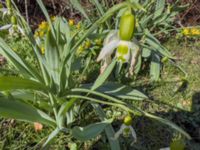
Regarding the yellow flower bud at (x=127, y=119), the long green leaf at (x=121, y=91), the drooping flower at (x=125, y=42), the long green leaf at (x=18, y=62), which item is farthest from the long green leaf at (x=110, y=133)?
A: the drooping flower at (x=125, y=42)

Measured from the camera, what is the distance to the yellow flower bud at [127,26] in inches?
61.3

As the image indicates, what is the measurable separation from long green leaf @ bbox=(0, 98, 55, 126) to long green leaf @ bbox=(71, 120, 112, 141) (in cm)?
19

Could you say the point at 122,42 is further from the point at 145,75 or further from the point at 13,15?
the point at 145,75

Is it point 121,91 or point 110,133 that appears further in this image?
point 121,91

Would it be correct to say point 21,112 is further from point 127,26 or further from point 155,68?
point 155,68

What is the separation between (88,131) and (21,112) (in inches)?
12.6

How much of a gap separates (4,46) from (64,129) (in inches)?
19.8

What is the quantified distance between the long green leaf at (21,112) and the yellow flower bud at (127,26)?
604 mm

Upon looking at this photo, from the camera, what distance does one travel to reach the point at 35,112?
80.4 inches

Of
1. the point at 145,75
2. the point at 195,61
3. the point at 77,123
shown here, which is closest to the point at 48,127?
the point at 77,123

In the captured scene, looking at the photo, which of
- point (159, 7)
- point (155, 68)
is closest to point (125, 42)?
point (155, 68)

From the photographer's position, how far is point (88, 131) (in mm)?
1989

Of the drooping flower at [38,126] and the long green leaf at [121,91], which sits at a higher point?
the long green leaf at [121,91]

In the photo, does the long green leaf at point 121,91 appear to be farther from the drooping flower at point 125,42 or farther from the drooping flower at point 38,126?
the drooping flower at point 125,42
